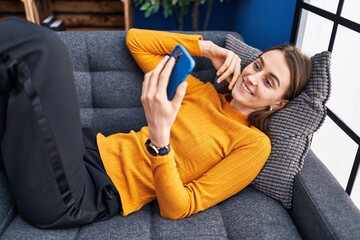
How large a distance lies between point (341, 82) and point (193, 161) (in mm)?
729

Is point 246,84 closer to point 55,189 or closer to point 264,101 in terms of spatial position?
point 264,101

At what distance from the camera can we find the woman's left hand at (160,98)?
0.74 metres

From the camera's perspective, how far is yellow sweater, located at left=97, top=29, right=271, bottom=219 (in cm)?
97

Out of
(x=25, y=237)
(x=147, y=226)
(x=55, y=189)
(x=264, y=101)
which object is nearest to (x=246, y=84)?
(x=264, y=101)

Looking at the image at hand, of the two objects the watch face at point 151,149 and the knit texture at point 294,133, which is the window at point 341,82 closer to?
the knit texture at point 294,133

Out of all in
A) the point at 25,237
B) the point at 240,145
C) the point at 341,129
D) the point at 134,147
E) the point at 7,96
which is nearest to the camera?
the point at 7,96

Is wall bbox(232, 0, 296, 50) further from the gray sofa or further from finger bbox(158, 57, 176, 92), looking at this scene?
finger bbox(158, 57, 176, 92)

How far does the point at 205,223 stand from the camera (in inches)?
40.2

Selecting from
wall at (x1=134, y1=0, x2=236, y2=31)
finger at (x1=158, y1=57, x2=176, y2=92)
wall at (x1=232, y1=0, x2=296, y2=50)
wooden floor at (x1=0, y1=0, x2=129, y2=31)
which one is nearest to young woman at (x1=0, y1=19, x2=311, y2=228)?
finger at (x1=158, y1=57, x2=176, y2=92)

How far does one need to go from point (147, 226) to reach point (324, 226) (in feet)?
1.68

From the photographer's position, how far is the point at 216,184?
101 centimetres

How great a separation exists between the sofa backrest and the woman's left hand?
0.68 meters

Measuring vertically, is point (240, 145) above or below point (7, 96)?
below

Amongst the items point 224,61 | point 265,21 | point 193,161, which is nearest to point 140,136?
point 193,161
